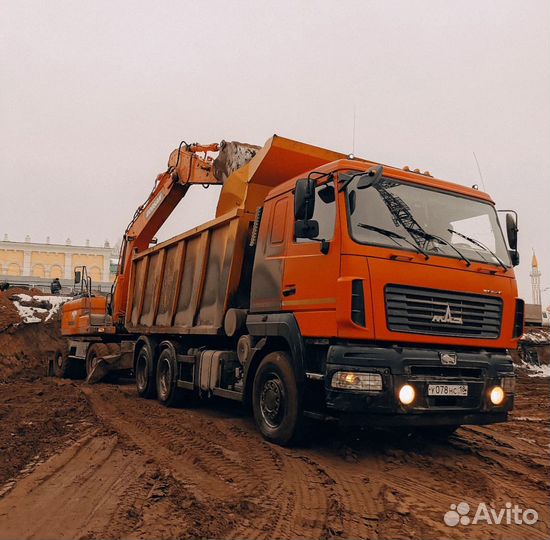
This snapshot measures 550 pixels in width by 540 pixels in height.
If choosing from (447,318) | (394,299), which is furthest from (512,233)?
(394,299)

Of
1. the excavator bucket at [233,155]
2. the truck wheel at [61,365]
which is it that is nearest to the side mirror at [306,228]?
the excavator bucket at [233,155]

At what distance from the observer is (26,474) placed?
475 centimetres

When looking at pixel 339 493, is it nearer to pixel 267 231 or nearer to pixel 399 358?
pixel 399 358

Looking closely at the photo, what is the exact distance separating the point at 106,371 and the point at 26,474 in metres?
7.01

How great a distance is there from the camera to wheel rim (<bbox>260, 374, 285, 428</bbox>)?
5.82 meters

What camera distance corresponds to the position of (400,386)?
Answer: 5020 mm

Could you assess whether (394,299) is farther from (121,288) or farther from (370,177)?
(121,288)

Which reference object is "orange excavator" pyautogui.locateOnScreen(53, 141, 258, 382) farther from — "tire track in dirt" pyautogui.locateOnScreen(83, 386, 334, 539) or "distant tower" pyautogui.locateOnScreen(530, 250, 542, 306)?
"distant tower" pyautogui.locateOnScreen(530, 250, 542, 306)

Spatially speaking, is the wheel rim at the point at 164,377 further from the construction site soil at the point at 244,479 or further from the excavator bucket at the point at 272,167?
the excavator bucket at the point at 272,167

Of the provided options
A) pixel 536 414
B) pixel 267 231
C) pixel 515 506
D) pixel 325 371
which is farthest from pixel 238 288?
pixel 536 414

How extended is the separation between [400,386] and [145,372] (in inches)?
233

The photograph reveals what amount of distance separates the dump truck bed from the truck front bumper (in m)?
2.61

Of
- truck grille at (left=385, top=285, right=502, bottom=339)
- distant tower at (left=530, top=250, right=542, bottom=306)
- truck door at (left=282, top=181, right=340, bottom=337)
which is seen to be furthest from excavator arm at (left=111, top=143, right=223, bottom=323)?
distant tower at (left=530, top=250, right=542, bottom=306)

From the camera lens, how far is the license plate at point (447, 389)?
5.15 m
